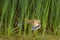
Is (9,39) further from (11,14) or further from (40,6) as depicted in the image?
(40,6)

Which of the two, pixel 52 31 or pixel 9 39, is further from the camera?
pixel 52 31

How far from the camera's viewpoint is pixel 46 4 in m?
1.85

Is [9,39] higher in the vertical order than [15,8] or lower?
lower

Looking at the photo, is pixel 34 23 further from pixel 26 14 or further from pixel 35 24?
pixel 26 14

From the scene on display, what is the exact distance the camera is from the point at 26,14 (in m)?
1.85

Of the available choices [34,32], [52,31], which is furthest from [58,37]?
[34,32]

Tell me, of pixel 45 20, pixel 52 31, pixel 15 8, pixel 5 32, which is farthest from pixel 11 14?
pixel 52 31

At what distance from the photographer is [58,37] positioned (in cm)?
188

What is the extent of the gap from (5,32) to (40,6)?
427mm

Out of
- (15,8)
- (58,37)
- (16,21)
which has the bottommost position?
(58,37)

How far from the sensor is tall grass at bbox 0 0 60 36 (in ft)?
5.99

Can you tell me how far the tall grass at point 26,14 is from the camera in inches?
71.9

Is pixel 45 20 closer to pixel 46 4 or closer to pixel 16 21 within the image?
pixel 46 4

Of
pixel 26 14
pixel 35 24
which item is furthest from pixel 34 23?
pixel 26 14
